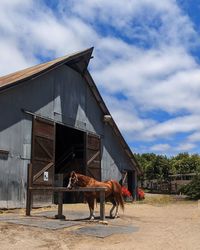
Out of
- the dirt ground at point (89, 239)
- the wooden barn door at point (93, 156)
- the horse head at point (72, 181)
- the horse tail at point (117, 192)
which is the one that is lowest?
the dirt ground at point (89, 239)

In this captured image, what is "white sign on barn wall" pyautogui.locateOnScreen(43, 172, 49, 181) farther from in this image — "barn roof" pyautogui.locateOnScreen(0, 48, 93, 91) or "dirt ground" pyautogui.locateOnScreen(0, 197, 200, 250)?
"dirt ground" pyautogui.locateOnScreen(0, 197, 200, 250)

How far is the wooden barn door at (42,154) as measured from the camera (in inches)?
701

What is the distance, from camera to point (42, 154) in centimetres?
1828

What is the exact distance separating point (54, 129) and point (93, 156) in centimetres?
402

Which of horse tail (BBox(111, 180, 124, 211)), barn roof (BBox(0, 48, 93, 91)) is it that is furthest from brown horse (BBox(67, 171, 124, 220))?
barn roof (BBox(0, 48, 93, 91))

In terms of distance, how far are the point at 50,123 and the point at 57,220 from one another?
24.0 ft

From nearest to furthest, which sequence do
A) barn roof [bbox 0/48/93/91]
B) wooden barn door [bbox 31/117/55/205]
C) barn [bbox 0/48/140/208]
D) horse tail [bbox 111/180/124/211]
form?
horse tail [bbox 111/180/124/211]
barn [bbox 0/48/140/208]
wooden barn door [bbox 31/117/55/205]
barn roof [bbox 0/48/93/91]

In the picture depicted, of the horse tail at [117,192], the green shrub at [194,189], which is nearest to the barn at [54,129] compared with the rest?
the green shrub at [194,189]

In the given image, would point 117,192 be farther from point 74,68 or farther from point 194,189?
point 194,189

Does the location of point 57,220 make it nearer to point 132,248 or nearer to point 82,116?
point 132,248

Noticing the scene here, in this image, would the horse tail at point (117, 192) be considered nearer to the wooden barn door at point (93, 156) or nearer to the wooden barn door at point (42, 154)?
the wooden barn door at point (42, 154)

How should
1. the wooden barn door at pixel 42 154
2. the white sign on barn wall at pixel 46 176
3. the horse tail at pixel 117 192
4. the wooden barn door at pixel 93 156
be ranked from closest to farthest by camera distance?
the horse tail at pixel 117 192, the wooden barn door at pixel 42 154, the white sign on barn wall at pixel 46 176, the wooden barn door at pixel 93 156

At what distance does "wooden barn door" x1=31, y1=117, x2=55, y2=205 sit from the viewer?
58.4 feet

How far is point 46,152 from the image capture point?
18.5 m
